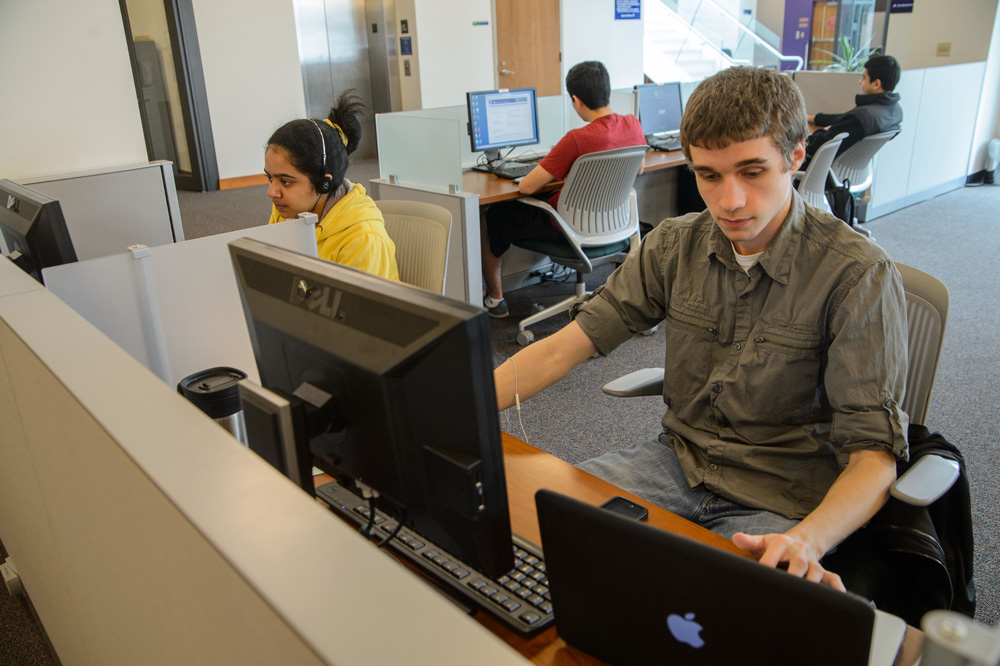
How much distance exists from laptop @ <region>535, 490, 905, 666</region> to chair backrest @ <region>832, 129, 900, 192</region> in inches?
168

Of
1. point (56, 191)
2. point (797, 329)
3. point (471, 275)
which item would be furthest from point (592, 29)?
point (797, 329)

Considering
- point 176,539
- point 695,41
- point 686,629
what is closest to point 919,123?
point 695,41

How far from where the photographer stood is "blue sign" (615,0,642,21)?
7336mm

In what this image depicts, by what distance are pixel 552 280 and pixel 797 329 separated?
10.9ft

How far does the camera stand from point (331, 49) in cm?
736

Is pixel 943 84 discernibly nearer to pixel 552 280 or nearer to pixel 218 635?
pixel 552 280

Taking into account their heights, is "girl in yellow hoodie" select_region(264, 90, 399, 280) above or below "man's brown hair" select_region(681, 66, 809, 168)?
below

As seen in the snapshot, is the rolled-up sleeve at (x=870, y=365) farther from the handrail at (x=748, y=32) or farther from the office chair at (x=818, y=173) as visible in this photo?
the handrail at (x=748, y=32)

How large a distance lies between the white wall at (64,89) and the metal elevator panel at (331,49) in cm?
428

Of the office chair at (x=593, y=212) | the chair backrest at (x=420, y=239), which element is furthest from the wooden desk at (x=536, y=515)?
the office chair at (x=593, y=212)

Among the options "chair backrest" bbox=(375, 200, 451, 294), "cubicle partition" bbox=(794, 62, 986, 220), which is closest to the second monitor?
"cubicle partition" bbox=(794, 62, 986, 220)

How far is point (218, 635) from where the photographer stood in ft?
2.19

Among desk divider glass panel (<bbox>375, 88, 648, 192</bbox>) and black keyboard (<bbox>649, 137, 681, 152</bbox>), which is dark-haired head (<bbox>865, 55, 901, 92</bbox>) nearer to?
black keyboard (<bbox>649, 137, 681, 152</bbox>)

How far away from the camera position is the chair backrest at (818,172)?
375cm
